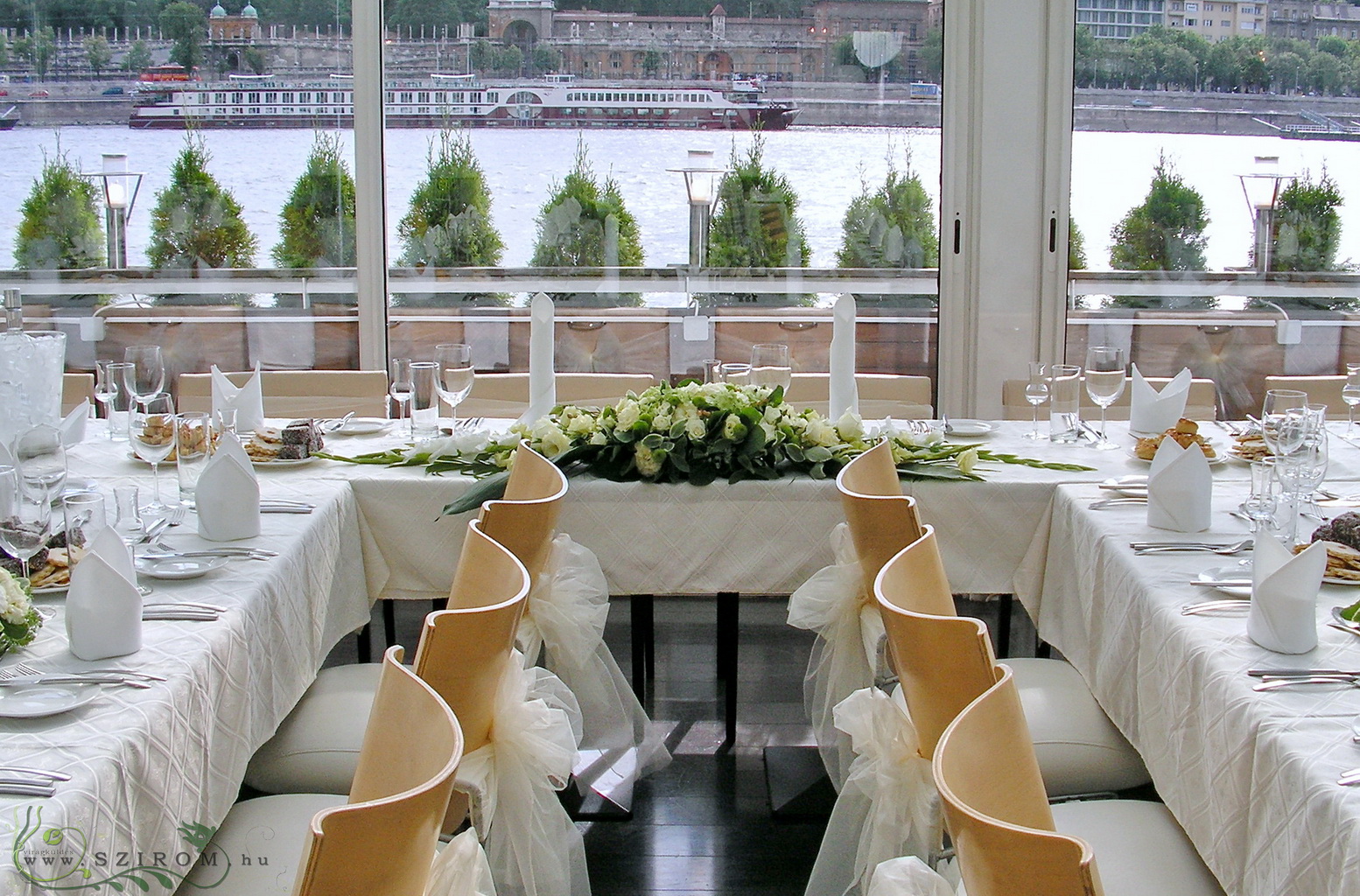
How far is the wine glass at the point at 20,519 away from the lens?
2059mm

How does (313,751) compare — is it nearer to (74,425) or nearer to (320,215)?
(74,425)

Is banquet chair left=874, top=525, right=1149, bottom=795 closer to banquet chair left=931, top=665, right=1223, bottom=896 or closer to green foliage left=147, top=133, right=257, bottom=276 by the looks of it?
banquet chair left=931, top=665, right=1223, bottom=896

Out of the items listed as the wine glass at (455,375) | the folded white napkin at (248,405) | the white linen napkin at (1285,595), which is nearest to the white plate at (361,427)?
the folded white napkin at (248,405)

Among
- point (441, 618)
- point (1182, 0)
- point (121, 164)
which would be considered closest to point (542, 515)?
point (441, 618)

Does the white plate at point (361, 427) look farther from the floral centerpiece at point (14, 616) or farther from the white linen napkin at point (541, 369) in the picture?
the floral centerpiece at point (14, 616)

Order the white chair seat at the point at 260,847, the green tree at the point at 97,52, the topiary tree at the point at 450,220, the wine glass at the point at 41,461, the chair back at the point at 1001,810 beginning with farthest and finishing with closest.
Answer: the topiary tree at the point at 450,220 → the green tree at the point at 97,52 → the wine glass at the point at 41,461 → the white chair seat at the point at 260,847 → the chair back at the point at 1001,810

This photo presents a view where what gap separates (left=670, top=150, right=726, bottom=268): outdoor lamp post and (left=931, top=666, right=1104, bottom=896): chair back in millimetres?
4330

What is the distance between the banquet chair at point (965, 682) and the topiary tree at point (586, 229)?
11.0 feet

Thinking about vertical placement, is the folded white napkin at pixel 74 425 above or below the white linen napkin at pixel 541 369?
below

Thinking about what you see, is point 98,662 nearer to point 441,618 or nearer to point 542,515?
point 441,618

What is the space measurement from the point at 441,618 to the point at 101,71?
4.75 m

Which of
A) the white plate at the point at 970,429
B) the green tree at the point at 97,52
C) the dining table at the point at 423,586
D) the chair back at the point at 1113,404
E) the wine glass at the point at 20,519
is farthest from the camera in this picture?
the green tree at the point at 97,52

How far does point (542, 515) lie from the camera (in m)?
2.50

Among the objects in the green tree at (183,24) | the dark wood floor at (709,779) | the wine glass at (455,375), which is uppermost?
the green tree at (183,24)
